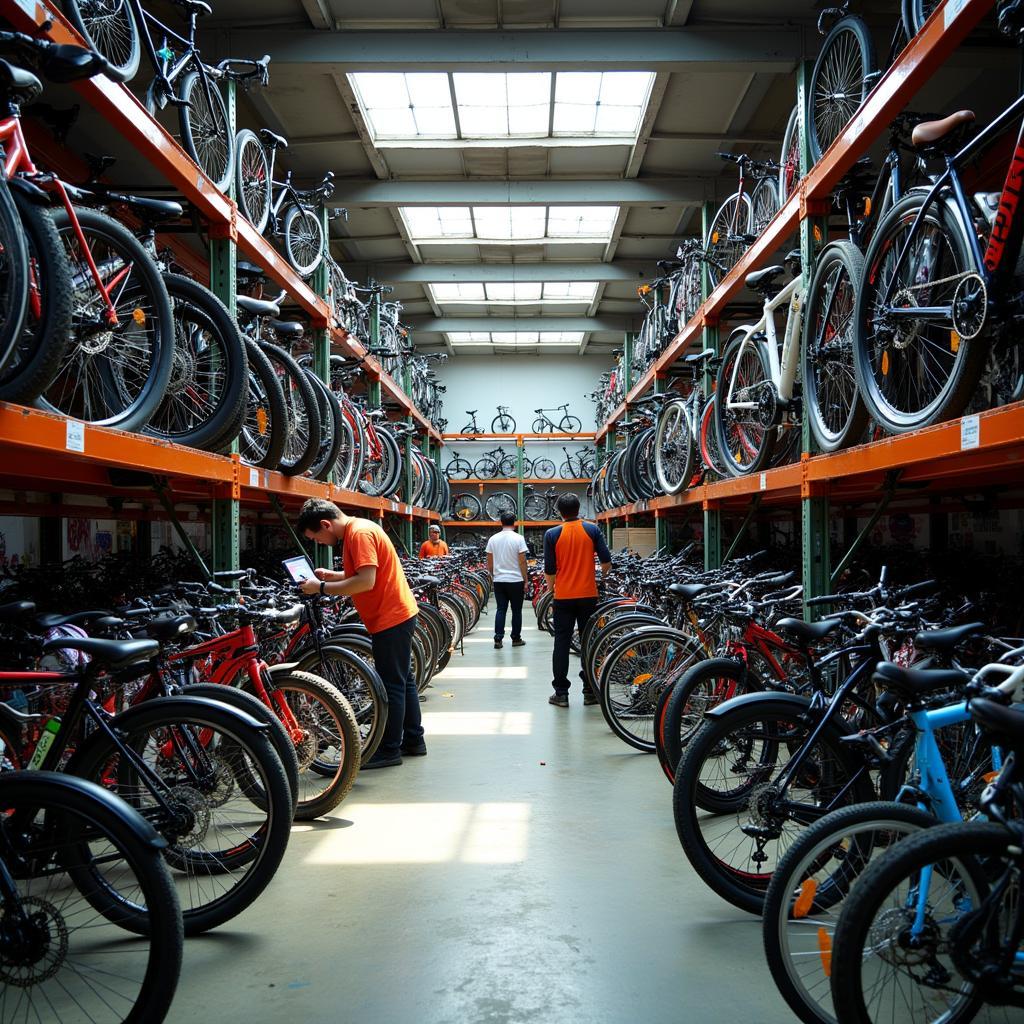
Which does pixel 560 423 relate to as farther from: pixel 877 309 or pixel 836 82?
pixel 877 309

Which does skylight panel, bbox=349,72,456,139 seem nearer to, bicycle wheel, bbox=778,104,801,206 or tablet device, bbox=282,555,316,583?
bicycle wheel, bbox=778,104,801,206

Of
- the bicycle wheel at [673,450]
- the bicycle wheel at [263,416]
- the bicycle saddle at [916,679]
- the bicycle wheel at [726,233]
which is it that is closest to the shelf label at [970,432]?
the bicycle saddle at [916,679]

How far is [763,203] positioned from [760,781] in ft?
17.8

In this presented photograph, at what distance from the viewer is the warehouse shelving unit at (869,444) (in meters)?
3.01

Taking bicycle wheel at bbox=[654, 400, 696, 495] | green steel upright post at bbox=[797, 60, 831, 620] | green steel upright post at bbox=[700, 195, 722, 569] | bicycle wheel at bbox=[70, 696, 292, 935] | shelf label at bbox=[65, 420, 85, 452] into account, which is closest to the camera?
bicycle wheel at bbox=[70, 696, 292, 935]

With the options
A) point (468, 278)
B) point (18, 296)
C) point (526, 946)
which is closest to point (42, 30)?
point (18, 296)

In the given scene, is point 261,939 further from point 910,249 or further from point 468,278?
point 468,278

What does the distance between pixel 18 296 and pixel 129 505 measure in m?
6.32

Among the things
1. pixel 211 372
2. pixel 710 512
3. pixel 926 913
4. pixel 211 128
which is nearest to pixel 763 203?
pixel 710 512

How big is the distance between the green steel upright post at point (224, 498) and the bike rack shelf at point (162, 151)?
5 cm

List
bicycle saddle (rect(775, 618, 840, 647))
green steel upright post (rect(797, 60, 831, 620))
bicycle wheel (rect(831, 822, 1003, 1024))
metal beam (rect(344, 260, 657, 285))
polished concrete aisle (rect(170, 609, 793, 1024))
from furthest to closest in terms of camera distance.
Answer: metal beam (rect(344, 260, 657, 285)) → green steel upright post (rect(797, 60, 831, 620)) → bicycle saddle (rect(775, 618, 840, 647)) → polished concrete aisle (rect(170, 609, 793, 1024)) → bicycle wheel (rect(831, 822, 1003, 1024))

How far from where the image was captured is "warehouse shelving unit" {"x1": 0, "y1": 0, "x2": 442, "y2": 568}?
2832 millimetres

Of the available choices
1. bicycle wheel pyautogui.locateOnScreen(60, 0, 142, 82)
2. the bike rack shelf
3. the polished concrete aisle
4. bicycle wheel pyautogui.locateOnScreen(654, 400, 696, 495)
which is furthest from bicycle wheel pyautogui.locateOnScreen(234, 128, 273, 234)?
the polished concrete aisle

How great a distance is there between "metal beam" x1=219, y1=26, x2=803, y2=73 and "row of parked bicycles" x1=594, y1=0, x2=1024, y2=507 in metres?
0.87
